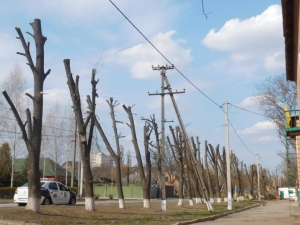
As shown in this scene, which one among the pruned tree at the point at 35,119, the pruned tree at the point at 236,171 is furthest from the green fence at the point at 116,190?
the pruned tree at the point at 35,119

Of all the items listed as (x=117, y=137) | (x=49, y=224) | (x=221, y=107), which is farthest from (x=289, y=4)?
(x=221, y=107)

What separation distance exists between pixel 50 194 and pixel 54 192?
0.51 metres

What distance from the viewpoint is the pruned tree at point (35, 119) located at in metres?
15.2

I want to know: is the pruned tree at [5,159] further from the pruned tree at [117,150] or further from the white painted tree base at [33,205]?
the white painted tree base at [33,205]

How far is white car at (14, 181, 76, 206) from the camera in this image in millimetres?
22875

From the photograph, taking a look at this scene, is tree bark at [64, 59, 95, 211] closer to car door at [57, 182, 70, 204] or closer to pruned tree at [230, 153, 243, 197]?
car door at [57, 182, 70, 204]

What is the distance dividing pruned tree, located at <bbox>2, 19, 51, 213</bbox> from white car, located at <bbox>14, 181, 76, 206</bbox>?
761 cm

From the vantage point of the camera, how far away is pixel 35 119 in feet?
52.2

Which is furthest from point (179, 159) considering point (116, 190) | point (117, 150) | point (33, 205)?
point (116, 190)

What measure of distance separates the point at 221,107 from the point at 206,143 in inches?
535

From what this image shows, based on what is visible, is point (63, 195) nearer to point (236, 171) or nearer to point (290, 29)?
point (290, 29)

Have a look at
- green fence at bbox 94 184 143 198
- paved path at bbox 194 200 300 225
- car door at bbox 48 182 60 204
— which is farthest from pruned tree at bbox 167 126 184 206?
green fence at bbox 94 184 143 198

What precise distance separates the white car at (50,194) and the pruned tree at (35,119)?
7613mm

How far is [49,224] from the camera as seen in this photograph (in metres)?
13.2
